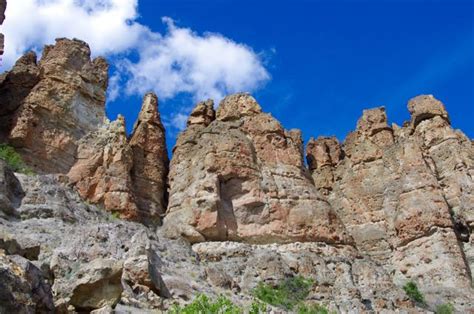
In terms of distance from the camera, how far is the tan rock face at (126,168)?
35.3 m

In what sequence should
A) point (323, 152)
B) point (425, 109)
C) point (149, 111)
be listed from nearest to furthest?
1. point (149, 111)
2. point (425, 109)
3. point (323, 152)

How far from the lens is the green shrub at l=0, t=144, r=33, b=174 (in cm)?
2989

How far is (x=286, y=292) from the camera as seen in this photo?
27.9 metres

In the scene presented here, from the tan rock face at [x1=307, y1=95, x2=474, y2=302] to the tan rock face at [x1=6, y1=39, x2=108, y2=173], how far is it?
18.1 metres

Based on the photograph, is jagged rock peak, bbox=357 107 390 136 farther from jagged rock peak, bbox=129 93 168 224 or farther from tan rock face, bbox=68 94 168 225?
tan rock face, bbox=68 94 168 225

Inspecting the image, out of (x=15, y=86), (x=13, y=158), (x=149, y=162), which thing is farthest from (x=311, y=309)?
(x=15, y=86)

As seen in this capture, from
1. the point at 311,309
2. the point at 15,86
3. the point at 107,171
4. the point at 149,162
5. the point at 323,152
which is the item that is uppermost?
the point at 323,152

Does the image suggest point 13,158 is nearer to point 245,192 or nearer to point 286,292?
point 245,192

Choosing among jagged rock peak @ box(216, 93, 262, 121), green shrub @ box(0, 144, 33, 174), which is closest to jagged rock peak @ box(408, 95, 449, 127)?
jagged rock peak @ box(216, 93, 262, 121)

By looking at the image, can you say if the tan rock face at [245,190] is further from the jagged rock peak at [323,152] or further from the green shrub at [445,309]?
the jagged rock peak at [323,152]

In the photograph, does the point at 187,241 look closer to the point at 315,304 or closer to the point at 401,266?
the point at 315,304

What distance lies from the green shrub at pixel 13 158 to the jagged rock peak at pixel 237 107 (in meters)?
14.1

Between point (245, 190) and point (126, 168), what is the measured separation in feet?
24.1

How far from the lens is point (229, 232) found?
3422cm
